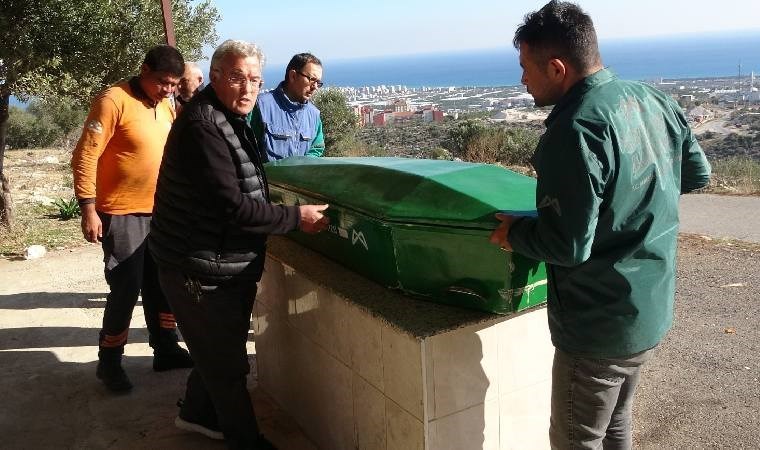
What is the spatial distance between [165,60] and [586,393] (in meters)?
2.63

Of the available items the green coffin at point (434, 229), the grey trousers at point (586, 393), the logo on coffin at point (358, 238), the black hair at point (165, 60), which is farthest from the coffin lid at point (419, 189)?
the black hair at point (165, 60)

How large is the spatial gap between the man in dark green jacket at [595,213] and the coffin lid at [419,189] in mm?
184

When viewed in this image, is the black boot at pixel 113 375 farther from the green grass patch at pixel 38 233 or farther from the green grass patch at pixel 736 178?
the green grass patch at pixel 736 178

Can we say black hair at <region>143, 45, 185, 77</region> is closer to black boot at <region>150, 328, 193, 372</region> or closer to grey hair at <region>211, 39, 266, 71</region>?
grey hair at <region>211, 39, 266, 71</region>

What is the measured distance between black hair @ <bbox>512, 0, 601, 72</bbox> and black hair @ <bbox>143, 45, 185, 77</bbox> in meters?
2.17

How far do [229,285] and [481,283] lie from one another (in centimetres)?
101

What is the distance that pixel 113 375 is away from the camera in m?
3.73

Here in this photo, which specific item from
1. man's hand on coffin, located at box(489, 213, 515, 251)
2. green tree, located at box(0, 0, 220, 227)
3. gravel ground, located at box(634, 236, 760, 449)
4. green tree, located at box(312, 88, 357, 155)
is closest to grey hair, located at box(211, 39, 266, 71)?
man's hand on coffin, located at box(489, 213, 515, 251)

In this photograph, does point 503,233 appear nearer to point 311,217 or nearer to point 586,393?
point 586,393

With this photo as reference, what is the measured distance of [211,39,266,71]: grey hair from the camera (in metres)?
2.39

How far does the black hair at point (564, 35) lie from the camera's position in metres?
1.79

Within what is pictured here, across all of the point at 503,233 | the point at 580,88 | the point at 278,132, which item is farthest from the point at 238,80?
the point at 278,132

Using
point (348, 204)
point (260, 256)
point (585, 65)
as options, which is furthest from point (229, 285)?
point (585, 65)

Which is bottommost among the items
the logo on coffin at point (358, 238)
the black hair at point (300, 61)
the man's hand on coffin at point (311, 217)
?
the logo on coffin at point (358, 238)
